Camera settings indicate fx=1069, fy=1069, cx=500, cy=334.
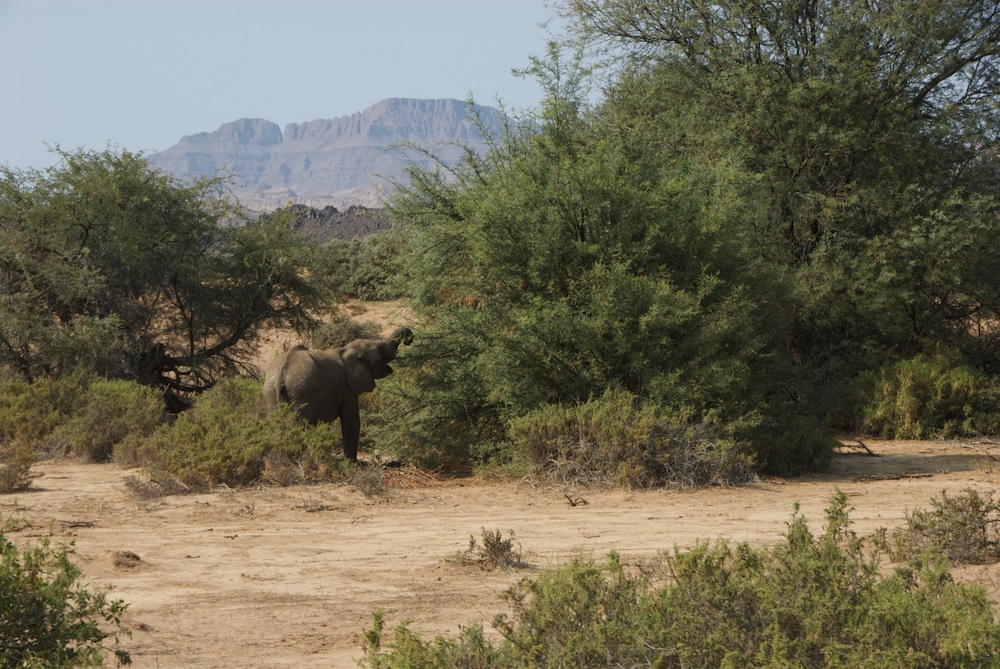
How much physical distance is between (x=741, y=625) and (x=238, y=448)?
7071 millimetres

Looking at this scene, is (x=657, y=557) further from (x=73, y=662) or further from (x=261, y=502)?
(x=261, y=502)

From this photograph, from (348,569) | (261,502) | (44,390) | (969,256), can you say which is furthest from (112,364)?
(969,256)

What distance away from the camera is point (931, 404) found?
51.3 ft

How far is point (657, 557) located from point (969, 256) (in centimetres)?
1189

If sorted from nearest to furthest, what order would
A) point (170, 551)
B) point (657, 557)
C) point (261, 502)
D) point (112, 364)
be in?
point (657, 557), point (170, 551), point (261, 502), point (112, 364)

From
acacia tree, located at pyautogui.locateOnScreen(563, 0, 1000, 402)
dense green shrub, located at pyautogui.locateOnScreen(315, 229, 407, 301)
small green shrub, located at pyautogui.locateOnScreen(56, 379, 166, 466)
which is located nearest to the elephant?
small green shrub, located at pyautogui.locateOnScreen(56, 379, 166, 466)

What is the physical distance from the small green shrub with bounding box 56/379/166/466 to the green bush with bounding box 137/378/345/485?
115 centimetres

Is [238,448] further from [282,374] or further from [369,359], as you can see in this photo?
[369,359]

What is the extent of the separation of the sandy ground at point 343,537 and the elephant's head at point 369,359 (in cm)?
145

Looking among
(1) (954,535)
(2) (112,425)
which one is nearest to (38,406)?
(2) (112,425)

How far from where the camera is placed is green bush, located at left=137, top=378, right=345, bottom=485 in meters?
10.5

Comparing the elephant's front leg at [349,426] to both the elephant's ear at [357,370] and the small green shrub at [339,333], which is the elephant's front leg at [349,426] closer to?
the elephant's ear at [357,370]

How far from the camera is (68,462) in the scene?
13.2 metres

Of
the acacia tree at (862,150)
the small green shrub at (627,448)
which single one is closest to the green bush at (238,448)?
the small green shrub at (627,448)
